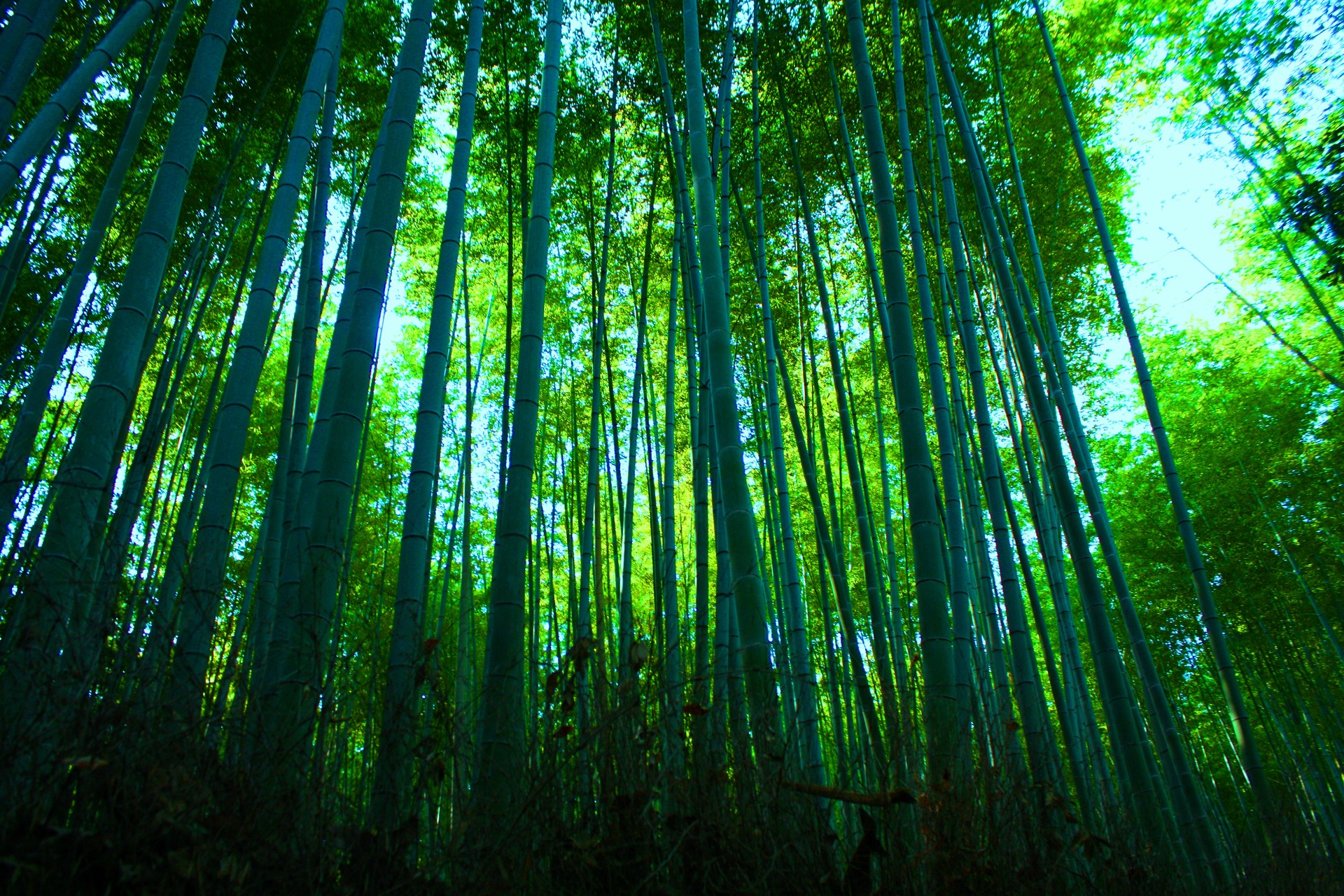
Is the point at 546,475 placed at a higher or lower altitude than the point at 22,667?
higher

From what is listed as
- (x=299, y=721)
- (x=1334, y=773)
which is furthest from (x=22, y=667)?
(x=1334, y=773)

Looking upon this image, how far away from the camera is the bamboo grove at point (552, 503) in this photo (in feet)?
4.72

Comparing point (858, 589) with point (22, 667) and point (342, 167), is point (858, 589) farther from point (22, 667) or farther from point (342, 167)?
point (22, 667)

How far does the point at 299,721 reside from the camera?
1.52 metres

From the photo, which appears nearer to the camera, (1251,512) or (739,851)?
(739,851)

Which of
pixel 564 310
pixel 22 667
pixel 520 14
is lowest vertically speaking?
pixel 22 667

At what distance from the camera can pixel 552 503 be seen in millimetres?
6273

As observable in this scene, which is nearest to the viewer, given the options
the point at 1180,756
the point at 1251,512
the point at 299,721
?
the point at 299,721

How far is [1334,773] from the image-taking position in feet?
20.5

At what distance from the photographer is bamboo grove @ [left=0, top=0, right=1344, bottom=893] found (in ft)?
4.72

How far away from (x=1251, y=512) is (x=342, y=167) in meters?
7.93

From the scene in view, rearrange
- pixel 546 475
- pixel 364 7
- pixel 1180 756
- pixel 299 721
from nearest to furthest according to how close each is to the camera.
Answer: pixel 299 721
pixel 1180 756
pixel 364 7
pixel 546 475

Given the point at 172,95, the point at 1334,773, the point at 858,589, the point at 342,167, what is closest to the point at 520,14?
the point at 342,167

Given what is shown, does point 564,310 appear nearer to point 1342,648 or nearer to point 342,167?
point 342,167
